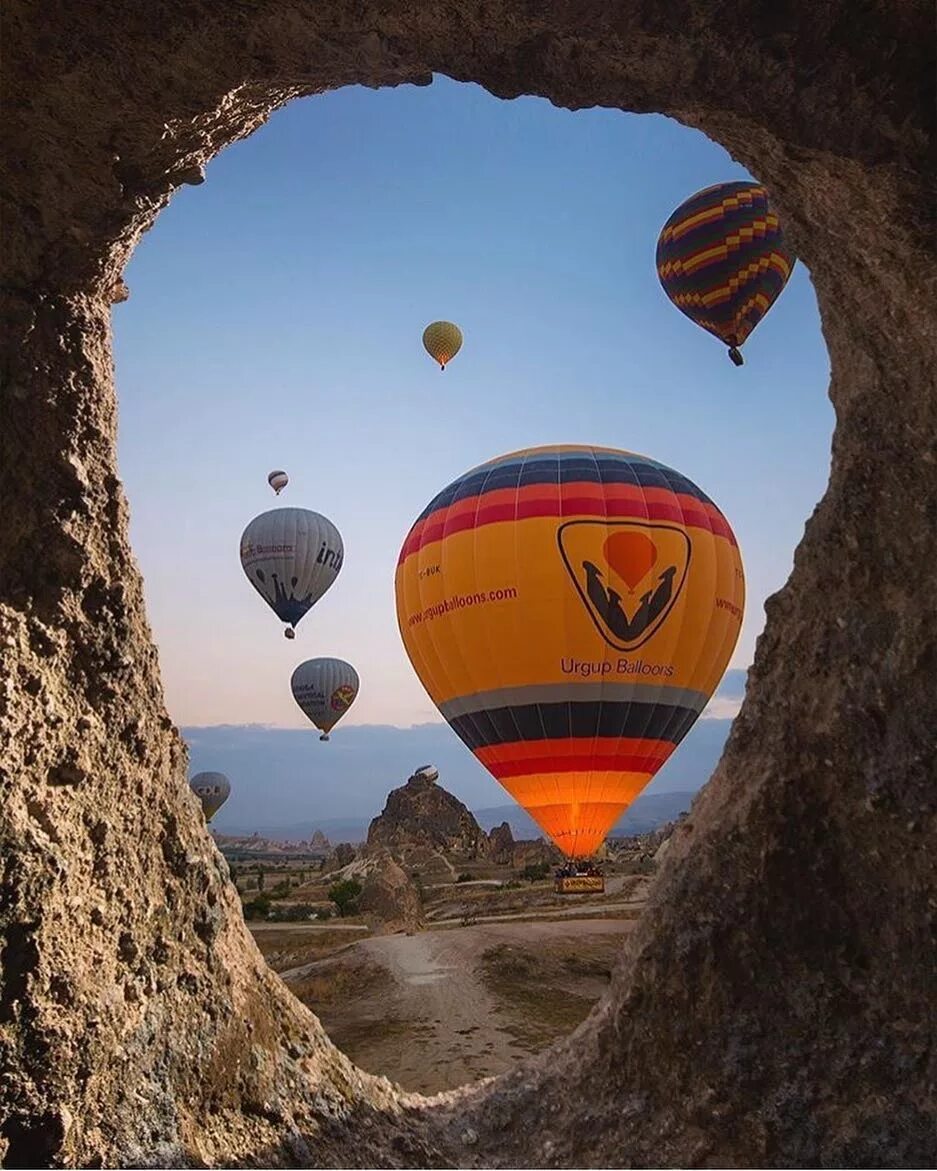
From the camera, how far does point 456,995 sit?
18.0 m

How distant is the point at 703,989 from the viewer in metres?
3.97

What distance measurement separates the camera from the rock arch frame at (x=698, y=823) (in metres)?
3.30

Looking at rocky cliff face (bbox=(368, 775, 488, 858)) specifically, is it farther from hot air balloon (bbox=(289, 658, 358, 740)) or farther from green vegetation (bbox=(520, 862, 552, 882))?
hot air balloon (bbox=(289, 658, 358, 740))

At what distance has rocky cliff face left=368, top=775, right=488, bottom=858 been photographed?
74.9 metres

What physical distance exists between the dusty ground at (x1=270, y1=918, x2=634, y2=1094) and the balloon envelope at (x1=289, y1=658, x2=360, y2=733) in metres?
26.4

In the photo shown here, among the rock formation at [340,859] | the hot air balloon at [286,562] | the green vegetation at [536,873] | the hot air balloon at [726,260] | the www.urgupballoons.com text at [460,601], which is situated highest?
the hot air balloon at [726,260]

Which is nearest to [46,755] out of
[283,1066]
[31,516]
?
[31,516]

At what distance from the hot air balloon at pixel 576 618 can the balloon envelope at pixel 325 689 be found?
107 ft

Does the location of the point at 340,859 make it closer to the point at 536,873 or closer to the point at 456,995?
the point at 536,873

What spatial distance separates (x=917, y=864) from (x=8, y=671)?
11.9ft

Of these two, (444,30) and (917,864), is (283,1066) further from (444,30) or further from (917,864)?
(444,30)

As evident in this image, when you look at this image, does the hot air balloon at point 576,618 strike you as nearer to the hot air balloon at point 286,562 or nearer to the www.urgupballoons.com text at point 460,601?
the www.urgupballoons.com text at point 460,601

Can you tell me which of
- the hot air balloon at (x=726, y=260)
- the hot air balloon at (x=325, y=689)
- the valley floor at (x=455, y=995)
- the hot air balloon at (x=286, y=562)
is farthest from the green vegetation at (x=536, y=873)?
the hot air balloon at (x=726, y=260)

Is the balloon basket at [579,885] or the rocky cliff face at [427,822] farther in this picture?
the rocky cliff face at [427,822]
